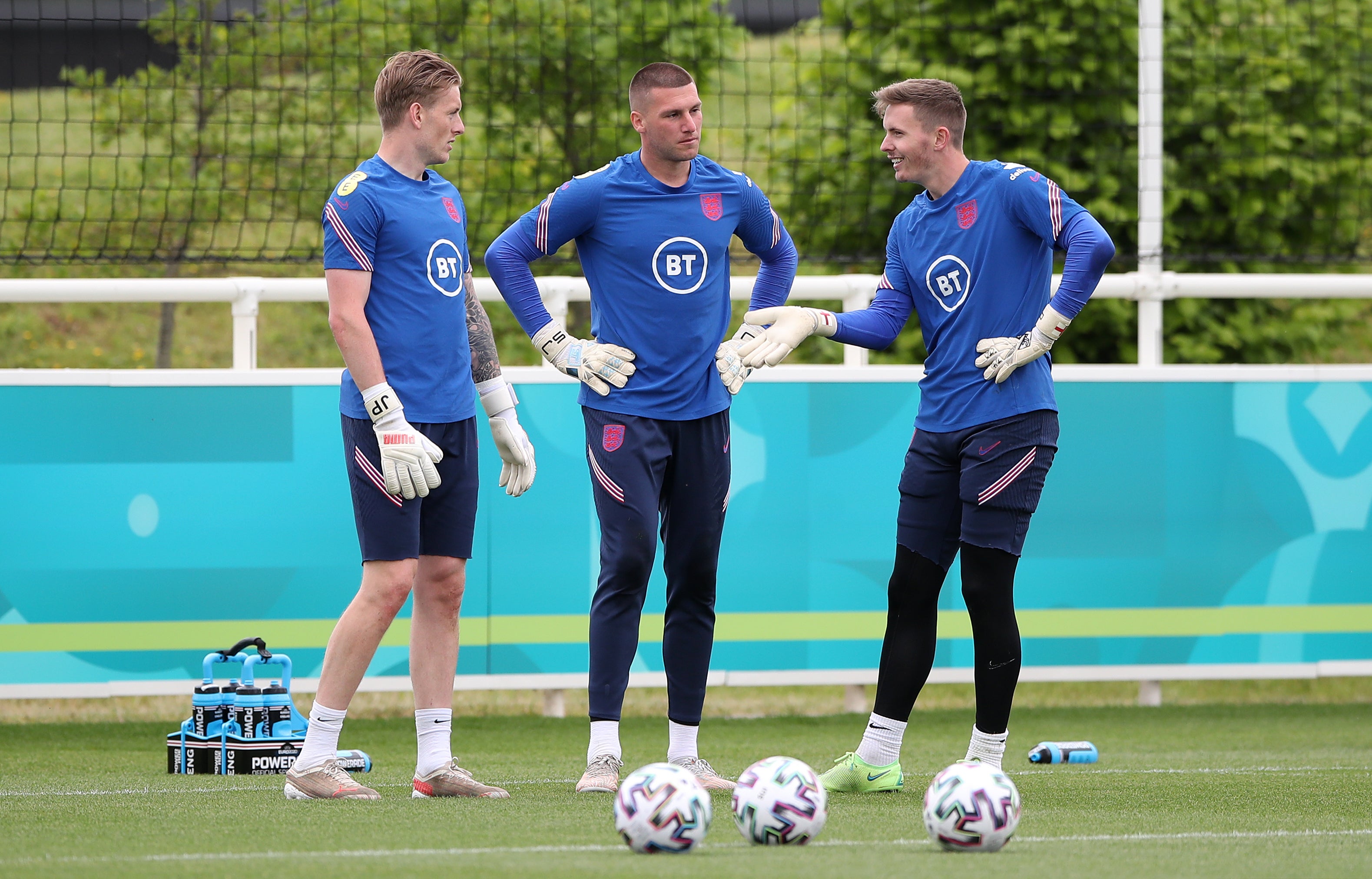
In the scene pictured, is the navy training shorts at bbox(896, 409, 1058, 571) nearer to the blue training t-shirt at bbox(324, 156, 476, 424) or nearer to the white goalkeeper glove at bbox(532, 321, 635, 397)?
the white goalkeeper glove at bbox(532, 321, 635, 397)

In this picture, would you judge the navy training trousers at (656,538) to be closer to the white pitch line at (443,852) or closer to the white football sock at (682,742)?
the white football sock at (682,742)

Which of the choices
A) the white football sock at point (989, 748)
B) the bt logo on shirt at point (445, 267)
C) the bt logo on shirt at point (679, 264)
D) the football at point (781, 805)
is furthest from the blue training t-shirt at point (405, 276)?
the white football sock at point (989, 748)

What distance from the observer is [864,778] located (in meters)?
5.40

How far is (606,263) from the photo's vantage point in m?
5.34

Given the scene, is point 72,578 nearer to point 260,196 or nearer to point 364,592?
point 364,592

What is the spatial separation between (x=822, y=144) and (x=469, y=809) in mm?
6367

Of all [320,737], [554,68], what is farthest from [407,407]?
[554,68]

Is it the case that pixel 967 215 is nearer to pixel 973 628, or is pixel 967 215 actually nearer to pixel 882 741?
pixel 973 628

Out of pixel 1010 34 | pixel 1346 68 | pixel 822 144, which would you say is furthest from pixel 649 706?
pixel 1346 68

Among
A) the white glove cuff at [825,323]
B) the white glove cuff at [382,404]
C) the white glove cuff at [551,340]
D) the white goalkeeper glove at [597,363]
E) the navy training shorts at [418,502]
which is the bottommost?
the navy training shorts at [418,502]

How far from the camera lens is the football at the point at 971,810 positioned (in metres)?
4.10

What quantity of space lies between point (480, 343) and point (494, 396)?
0.17 meters

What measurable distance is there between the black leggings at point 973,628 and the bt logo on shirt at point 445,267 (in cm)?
155

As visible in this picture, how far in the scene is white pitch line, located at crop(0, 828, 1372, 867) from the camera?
157 inches
